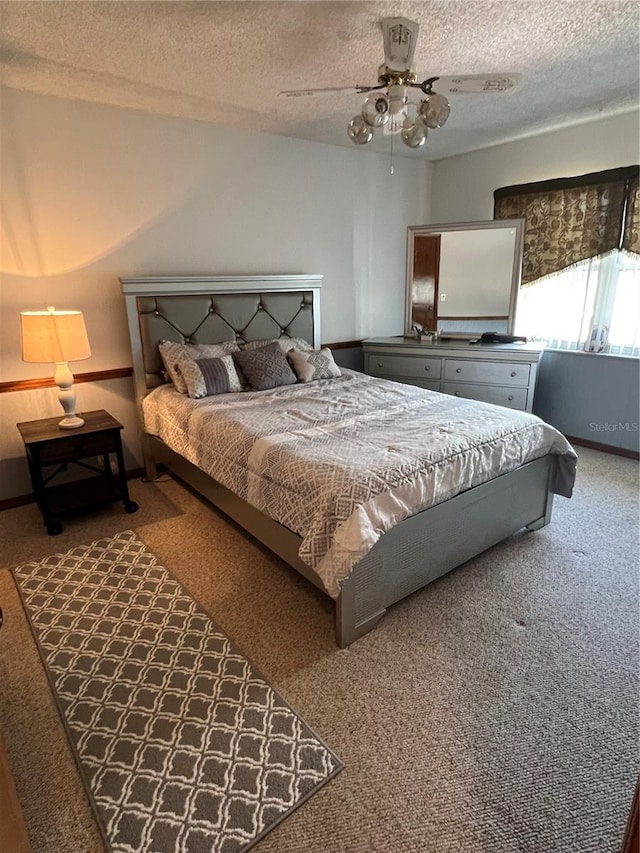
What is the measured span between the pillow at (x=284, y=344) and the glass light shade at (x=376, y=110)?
68.7 inches

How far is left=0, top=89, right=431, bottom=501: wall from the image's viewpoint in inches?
118

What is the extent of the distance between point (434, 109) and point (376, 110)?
262 mm

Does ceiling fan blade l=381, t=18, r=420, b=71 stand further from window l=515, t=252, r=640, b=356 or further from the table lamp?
window l=515, t=252, r=640, b=356

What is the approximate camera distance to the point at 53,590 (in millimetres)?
2367

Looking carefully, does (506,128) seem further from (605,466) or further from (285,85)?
(605,466)

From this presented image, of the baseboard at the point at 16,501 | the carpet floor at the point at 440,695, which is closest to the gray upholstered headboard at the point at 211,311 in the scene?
the baseboard at the point at 16,501

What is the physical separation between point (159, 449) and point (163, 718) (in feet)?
6.79

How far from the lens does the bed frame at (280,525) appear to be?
2.01m

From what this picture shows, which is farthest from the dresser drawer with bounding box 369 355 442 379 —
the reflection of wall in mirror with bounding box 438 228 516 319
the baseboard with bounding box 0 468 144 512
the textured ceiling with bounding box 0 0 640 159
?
the baseboard with bounding box 0 468 144 512

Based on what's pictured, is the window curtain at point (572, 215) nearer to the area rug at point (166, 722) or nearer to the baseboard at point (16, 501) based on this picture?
the area rug at point (166, 722)

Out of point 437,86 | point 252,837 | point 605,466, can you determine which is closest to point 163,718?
point 252,837

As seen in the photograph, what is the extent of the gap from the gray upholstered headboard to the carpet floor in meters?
1.45

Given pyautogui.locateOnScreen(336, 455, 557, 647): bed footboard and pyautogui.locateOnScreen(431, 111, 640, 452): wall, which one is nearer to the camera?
pyautogui.locateOnScreen(336, 455, 557, 647): bed footboard

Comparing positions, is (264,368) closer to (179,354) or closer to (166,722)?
(179,354)
